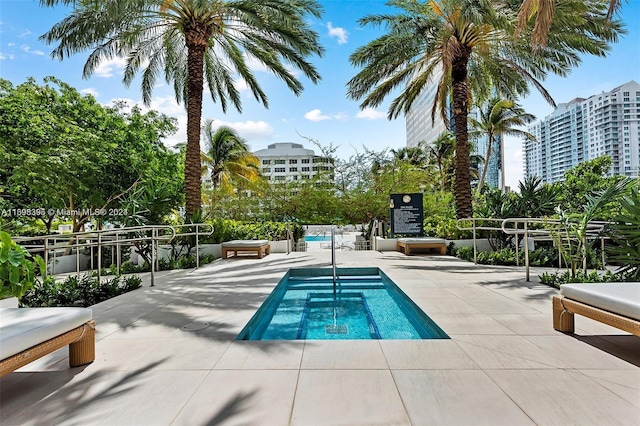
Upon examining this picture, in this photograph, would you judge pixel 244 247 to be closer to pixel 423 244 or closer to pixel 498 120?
pixel 423 244

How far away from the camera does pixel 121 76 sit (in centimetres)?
1292

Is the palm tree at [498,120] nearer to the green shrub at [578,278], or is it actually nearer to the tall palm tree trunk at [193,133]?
the tall palm tree trunk at [193,133]

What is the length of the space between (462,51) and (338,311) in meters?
9.40

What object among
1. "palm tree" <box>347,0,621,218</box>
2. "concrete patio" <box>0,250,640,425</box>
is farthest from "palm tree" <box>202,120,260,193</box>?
"concrete patio" <box>0,250,640,425</box>

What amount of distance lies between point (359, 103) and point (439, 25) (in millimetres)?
4078

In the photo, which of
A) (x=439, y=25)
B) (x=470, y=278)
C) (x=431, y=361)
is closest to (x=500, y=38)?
(x=439, y=25)

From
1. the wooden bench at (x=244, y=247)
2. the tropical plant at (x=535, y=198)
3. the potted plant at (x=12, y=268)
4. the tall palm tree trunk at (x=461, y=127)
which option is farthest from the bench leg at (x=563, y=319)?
the wooden bench at (x=244, y=247)

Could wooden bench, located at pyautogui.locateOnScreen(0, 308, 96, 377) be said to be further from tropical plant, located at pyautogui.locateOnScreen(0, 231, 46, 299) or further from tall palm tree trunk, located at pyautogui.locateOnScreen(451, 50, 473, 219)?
tall palm tree trunk, located at pyautogui.locateOnScreen(451, 50, 473, 219)

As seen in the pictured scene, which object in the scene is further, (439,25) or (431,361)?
(439,25)

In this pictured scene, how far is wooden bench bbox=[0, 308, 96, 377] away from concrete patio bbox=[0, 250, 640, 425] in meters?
0.21

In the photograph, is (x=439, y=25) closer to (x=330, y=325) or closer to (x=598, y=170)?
(x=330, y=325)

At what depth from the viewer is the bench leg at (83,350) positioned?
2957 millimetres

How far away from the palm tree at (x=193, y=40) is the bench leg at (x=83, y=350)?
7475 millimetres

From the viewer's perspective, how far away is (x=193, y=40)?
1058 centimetres
